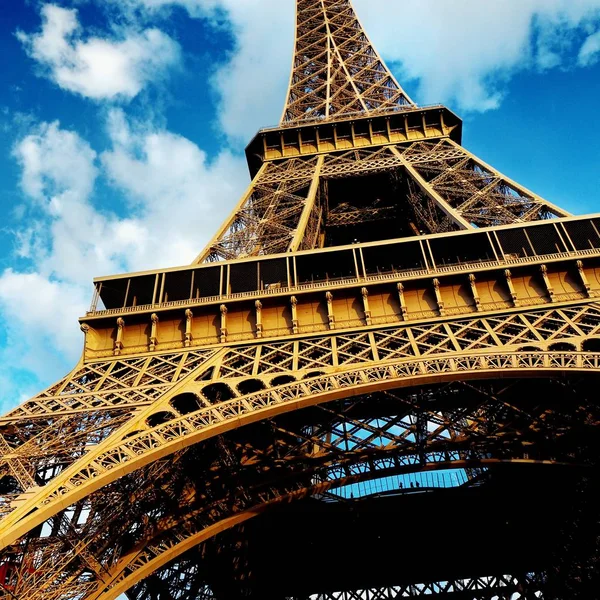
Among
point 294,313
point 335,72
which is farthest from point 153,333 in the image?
point 335,72

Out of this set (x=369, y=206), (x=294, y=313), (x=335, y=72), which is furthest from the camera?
(x=335, y=72)

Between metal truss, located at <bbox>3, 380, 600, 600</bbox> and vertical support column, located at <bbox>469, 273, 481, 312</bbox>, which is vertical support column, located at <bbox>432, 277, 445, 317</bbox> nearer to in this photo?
vertical support column, located at <bbox>469, 273, 481, 312</bbox>

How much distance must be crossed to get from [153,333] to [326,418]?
19.1 ft

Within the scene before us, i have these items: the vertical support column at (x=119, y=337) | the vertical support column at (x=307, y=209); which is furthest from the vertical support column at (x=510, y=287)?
the vertical support column at (x=119, y=337)

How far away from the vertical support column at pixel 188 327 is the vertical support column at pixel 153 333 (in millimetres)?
839

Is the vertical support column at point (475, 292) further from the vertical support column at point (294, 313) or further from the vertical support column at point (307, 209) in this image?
the vertical support column at point (307, 209)

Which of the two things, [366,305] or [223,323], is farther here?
[223,323]

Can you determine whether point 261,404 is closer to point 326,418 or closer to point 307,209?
point 326,418

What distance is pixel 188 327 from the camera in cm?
1683

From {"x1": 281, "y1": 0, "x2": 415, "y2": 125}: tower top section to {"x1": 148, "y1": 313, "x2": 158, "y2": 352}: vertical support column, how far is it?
757 inches

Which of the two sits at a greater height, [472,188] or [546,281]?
[472,188]

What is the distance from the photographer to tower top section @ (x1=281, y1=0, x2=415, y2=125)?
3456 cm

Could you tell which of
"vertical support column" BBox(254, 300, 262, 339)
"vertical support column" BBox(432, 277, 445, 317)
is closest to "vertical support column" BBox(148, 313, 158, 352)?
"vertical support column" BBox(254, 300, 262, 339)

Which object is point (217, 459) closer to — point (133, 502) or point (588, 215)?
point (133, 502)
